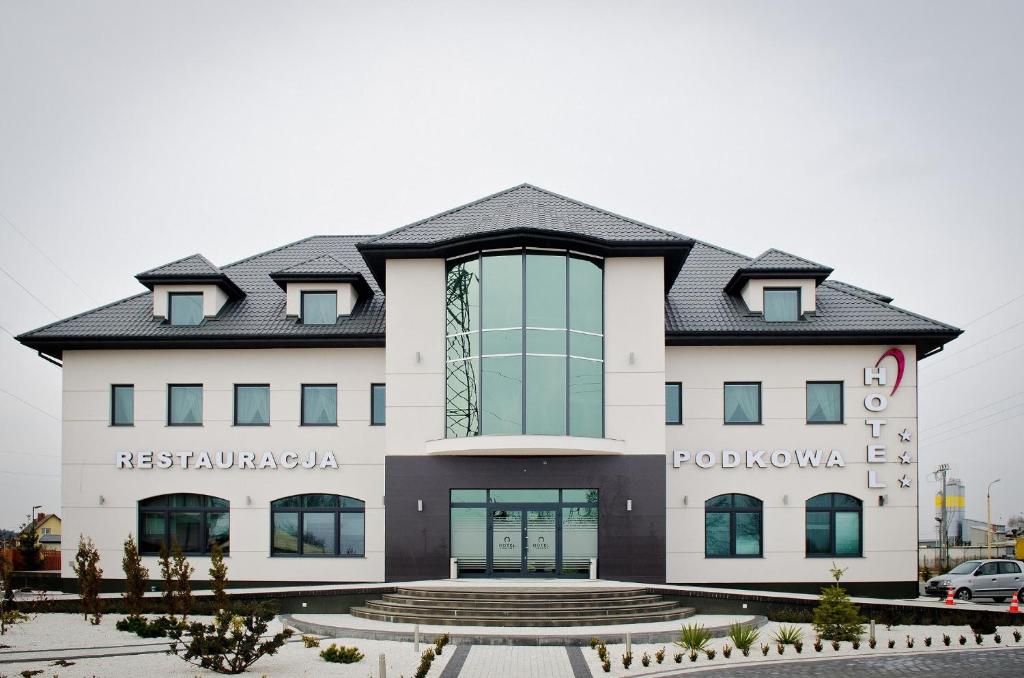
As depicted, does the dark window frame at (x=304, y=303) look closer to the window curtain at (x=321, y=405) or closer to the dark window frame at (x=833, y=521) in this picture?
the window curtain at (x=321, y=405)

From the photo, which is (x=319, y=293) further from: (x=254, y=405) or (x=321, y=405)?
(x=254, y=405)

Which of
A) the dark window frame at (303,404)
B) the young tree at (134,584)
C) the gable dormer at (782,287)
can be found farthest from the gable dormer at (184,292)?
the gable dormer at (782,287)

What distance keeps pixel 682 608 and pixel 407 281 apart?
34.5 feet

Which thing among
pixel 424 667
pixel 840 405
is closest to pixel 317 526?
pixel 424 667

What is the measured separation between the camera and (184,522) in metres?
28.0

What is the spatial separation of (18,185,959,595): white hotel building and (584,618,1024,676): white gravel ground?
19.0 feet

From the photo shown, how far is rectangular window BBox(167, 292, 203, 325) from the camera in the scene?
28.9 metres

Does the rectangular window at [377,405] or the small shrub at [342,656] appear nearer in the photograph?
the small shrub at [342,656]

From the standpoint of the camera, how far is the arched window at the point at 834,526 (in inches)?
1078

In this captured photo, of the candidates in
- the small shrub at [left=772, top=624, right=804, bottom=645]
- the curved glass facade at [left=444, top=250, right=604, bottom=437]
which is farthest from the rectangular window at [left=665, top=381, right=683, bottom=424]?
the small shrub at [left=772, top=624, right=804, bottom=645]

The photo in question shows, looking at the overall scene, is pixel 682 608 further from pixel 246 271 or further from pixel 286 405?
pixel 246 271

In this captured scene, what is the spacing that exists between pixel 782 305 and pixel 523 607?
1189 cm

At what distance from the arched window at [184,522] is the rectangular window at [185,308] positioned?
494 centimetres

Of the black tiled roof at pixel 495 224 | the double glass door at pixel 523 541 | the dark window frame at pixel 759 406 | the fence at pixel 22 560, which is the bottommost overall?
the fence at pixel 22 560
